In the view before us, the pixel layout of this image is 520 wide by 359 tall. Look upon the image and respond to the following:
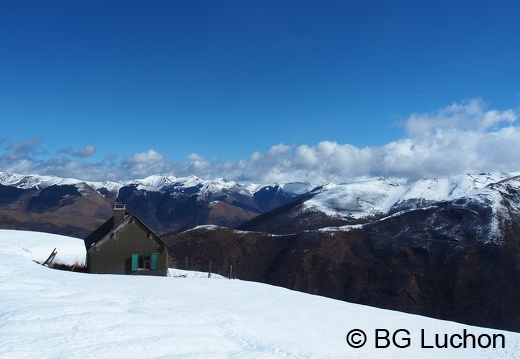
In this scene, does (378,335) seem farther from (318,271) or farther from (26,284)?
(318,271)

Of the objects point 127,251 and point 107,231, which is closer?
point 127,251

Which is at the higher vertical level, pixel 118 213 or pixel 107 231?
pixel 118 213

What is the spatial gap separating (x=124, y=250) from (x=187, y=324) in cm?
2280

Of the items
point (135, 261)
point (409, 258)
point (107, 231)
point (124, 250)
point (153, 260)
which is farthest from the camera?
point (409, 258)

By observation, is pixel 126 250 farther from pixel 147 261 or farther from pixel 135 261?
pixel 147 261

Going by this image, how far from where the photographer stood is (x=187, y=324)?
1118 cm

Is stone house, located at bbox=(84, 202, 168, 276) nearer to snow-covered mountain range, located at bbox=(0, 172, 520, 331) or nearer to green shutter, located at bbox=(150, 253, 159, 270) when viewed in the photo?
green shutter, located at bbox=(150, 253, 159, 270)

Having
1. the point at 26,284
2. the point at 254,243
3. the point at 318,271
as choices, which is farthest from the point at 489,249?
the point at 26,284

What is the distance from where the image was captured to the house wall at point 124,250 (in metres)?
31.4

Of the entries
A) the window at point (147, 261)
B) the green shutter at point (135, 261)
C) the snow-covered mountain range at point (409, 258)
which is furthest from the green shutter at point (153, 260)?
the snow-covered mountain range at point (409, 258)
